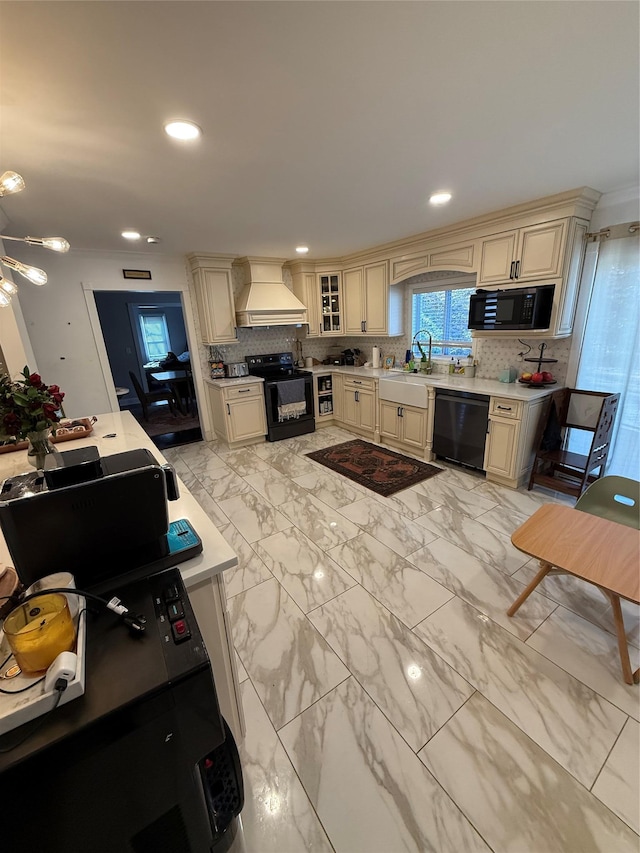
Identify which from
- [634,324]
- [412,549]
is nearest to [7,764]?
[412,549]

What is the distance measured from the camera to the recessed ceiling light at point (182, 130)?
1557 mm

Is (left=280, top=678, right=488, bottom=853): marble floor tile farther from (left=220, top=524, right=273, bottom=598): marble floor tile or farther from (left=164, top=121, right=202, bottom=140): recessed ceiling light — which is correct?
(left=164, top=121, right=202, bottom=140): recessed ceiling light

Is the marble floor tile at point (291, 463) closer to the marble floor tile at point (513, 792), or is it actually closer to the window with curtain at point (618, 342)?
the marble floor tile at point (513, 792)

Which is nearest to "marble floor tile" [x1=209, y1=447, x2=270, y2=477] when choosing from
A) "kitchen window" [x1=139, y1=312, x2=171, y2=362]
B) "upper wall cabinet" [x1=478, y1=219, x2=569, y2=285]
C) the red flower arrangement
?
the red flower arrangement

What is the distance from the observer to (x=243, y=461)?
4195mm

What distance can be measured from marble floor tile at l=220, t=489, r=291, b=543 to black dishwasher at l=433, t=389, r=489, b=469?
1.92 metres

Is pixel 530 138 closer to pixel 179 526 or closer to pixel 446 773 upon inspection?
pixel 179 526

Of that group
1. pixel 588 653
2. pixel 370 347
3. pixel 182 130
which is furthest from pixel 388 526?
pixel 370 347

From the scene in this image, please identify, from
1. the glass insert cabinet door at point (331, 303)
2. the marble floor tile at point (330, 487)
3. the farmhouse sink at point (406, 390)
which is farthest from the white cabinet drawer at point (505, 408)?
the glass insert cabinet door at point (331, 303)

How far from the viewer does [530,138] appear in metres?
1.81

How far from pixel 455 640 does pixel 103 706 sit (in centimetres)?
170

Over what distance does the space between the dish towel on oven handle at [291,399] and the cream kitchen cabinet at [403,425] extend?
1151 mm

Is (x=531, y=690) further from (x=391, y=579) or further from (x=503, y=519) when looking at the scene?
(x=503, y=519)

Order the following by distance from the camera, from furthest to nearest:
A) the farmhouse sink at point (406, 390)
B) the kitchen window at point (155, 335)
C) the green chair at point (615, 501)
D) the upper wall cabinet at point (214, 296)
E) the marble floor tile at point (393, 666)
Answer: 1. the kitchen window at point (155, 335)
2. the upper wall cabinet at point (214, 296)
3. the farmhouse sink at point (406, 390)
4. the green chair at point (615, 501)
5. the marble floor tile at point (393, 666)
